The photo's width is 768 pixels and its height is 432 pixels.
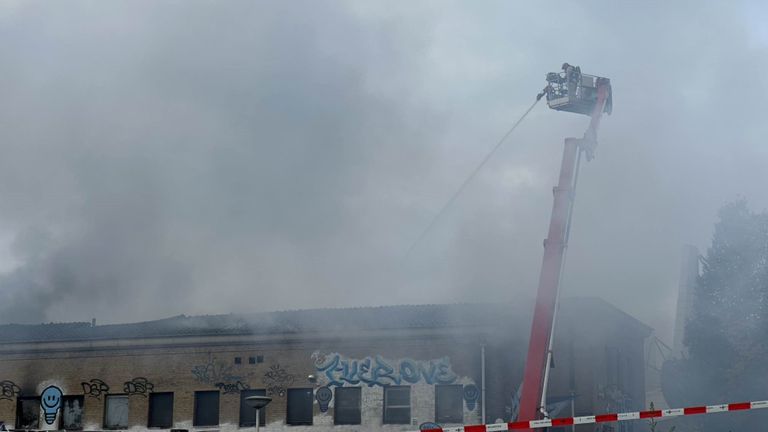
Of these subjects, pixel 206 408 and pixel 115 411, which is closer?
pixel 206 408

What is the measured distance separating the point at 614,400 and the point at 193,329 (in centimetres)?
1356

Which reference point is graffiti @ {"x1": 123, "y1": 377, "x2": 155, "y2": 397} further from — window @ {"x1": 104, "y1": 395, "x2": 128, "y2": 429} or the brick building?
window @ {"x1": 104, "y1": 395, "x2": 128, "y2": 429}

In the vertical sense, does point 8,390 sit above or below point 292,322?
below

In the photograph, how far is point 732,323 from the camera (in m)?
31.0

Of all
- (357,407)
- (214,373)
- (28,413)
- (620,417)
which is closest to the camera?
(620,417)

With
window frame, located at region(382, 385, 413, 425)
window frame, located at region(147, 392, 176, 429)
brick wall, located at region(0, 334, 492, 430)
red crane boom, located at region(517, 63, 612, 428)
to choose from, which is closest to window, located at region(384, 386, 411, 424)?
window frame, located at region(382, 385, 413, 425)

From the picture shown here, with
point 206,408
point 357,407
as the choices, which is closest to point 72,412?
point 206,408

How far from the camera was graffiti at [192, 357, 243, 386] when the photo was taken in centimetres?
3078

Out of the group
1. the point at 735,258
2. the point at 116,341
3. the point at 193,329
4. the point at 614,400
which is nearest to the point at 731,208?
the point at 735,258

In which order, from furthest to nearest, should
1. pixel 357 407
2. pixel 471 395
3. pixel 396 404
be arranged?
1. pixel 357 407
2. pixel 396 404
3. pixel 471 395

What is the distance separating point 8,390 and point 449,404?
13485 millimetres

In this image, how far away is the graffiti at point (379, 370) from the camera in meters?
29.3

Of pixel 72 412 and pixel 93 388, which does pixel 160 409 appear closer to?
pixel 93 388

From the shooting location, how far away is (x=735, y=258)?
30.7 meters
